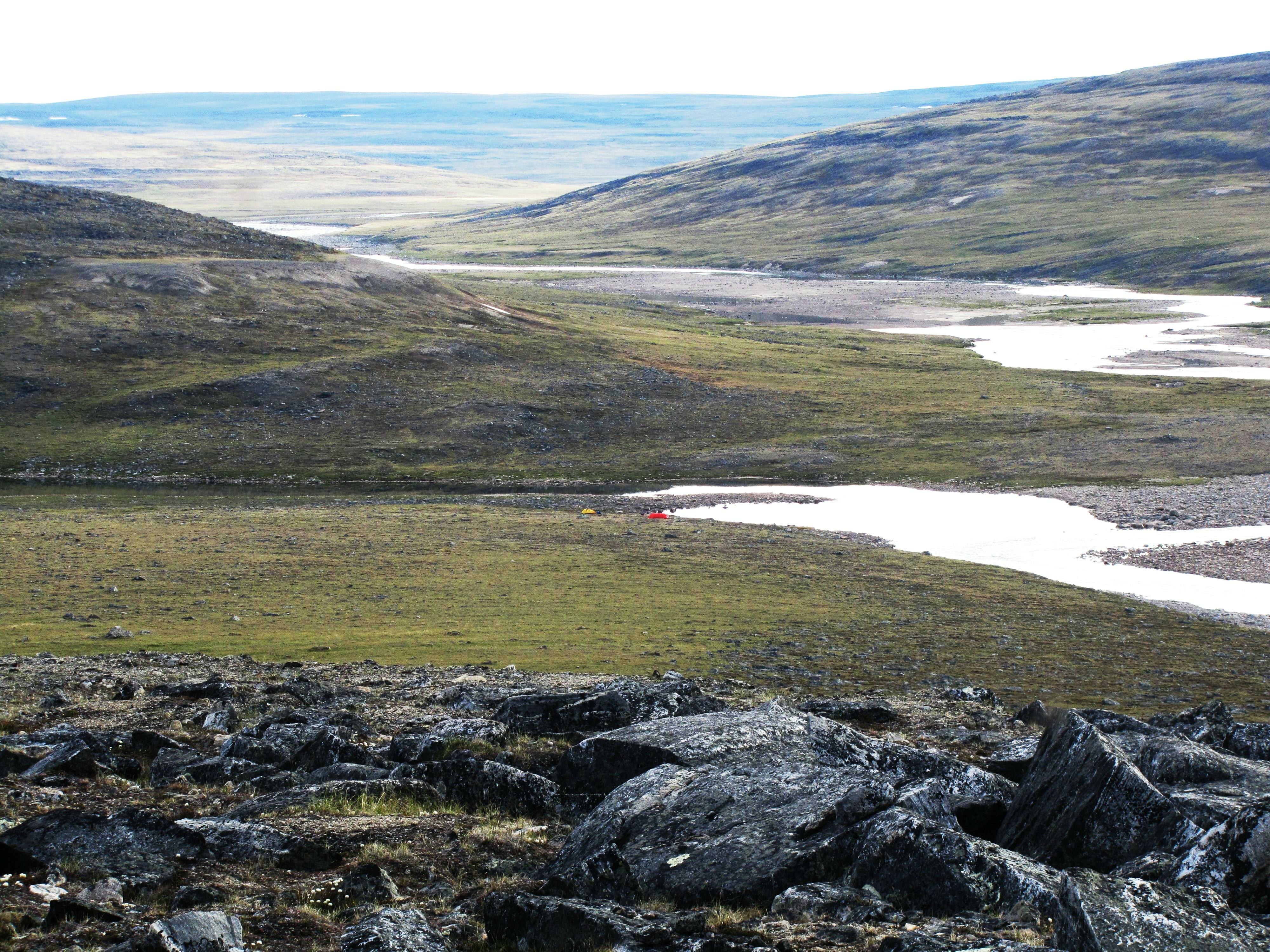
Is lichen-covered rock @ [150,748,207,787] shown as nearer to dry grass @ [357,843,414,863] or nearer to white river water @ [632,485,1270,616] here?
dry grass @ [357,843,414,863]

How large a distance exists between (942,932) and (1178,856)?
367cm

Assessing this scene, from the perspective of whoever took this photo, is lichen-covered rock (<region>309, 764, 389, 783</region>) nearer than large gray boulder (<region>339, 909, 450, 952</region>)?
No

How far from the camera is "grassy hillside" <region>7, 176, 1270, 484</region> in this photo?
88.1 meters

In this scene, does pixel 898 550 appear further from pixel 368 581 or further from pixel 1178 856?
pixel 1178 856

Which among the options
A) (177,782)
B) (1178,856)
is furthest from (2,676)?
(1178,856)

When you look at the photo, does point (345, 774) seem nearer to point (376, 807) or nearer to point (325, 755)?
point (325, 755)

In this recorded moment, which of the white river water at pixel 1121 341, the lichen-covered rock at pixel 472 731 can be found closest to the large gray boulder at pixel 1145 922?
the lichen-covered rock at pixel 472 731

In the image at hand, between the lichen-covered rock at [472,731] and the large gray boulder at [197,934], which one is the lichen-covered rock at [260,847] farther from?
the lichen-covered rock at [472,731]

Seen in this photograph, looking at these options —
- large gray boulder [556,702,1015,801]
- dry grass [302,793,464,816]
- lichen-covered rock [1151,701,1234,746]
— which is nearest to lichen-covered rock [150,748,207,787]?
dry grass [302,793,464,816]

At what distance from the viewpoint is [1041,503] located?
76.9 metres

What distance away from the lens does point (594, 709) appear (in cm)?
2495

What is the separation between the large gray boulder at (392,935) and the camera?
12242 mm

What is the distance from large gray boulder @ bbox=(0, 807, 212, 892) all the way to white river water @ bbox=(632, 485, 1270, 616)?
50.4m

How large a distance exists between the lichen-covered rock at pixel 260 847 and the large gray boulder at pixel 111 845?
0.21m
